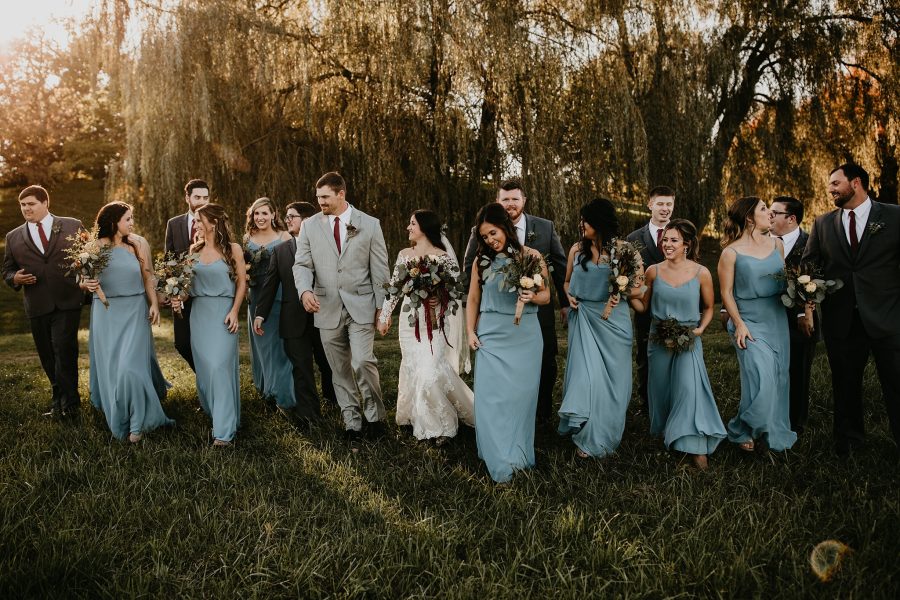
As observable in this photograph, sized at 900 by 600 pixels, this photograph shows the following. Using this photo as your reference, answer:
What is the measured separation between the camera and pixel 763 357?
4.73 m

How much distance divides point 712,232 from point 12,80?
2527 centimetres

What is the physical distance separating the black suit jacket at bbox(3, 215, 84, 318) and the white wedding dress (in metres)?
3.19

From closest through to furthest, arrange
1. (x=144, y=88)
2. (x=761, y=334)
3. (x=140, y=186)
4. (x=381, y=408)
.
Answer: (x=761, y=334), (x=381, y=408), (x=144, y=88), (x=140, y=186)

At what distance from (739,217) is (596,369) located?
1.60 m

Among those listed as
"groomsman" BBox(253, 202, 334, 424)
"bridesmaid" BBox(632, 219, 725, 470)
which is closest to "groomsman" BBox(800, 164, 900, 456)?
"bridesmaid" BBox(632, 219, 725, 470)

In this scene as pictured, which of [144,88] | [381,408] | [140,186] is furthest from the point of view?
[140,186]

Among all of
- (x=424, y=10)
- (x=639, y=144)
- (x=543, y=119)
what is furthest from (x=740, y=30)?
(x=424, y=10)

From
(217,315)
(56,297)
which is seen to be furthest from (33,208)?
(217,315)

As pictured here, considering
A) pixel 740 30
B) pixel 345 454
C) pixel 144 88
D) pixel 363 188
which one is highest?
pixel 740 30

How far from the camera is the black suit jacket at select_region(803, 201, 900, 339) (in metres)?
4.41

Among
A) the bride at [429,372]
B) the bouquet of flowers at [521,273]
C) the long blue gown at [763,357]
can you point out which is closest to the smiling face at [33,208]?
the bride at [429,372]

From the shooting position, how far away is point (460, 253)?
35.8 feet

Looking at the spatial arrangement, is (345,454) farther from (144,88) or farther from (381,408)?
(144,88)

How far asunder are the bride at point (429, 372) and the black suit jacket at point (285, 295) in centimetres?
88
